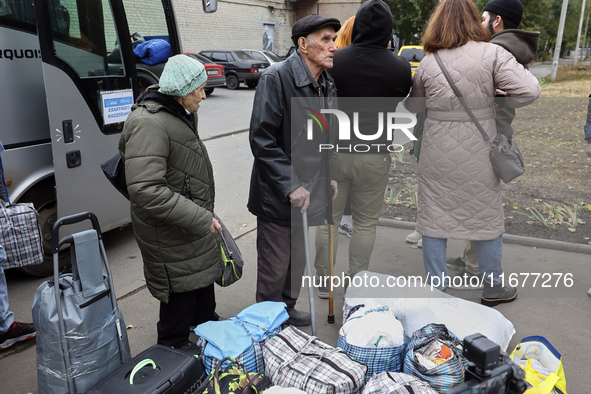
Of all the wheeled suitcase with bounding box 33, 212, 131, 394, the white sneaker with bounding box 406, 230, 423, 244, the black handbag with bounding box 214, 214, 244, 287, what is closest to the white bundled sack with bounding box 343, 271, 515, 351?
the black handbag with bounding box 214, 214, 244, 287

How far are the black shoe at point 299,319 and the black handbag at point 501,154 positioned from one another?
5.26 feet

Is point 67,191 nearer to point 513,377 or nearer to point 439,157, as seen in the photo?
point 439,157

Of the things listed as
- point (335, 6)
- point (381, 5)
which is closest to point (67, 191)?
point (381, 5)

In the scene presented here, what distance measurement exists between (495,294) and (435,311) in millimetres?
903

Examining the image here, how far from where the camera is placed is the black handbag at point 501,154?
3.13m

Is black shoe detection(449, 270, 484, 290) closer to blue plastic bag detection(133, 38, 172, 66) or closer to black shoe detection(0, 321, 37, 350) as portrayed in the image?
black shoe detection(0, 321, 37, 350)

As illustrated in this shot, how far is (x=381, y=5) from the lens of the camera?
3162mm

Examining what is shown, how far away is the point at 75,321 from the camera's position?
2.33 metres

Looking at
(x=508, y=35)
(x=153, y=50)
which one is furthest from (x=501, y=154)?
(x=153, y=50)

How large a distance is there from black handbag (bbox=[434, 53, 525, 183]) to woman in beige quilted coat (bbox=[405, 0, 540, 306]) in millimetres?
29

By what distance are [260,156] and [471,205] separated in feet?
4.90

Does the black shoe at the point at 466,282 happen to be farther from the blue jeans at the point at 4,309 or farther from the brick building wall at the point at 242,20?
the brick building wall at the point at 242,20

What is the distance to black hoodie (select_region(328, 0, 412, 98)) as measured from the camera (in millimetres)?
3211

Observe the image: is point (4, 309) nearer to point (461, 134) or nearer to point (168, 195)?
point (168, 195)
